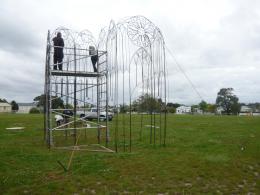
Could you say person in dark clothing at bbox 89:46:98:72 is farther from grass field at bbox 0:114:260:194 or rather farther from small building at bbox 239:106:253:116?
small building at bbox 239:106:253:116

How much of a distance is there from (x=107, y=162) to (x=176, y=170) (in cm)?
210

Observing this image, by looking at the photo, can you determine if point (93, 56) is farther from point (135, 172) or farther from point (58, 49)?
point (135, 172)

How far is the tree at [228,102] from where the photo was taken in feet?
363

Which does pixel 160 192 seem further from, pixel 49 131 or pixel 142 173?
pixel 49 131

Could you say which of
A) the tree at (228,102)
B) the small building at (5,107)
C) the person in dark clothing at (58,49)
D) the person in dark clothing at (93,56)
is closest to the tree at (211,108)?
the tree at (228,102)

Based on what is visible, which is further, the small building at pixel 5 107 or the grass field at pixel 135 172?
the small building at pixel 5 107

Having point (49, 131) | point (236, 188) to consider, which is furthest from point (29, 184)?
point (49, 131)

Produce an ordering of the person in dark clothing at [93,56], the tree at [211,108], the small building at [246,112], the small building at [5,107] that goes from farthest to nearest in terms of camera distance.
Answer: the small building at [5,107]
the tree at [211,108]
the small building at [246,112]
the person in dark clothing at [93,56]

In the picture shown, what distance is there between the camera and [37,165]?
363 inches

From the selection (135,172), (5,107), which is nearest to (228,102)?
(5,107)

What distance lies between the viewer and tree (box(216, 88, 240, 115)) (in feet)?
363

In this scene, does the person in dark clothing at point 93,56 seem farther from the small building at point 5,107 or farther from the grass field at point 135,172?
the small building at point 5,107

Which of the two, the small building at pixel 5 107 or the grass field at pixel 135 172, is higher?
the small building at pixel 5 107

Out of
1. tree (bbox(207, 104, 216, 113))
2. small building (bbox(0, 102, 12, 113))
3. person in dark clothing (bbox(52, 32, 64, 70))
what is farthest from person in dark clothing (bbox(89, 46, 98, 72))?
small building (bbox(0, 102, 12, 113))
